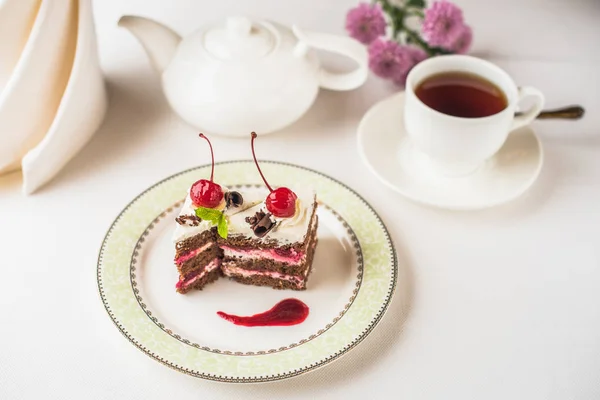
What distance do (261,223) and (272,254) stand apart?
0.10 metres

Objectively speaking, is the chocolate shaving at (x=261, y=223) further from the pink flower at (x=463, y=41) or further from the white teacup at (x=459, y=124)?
the pink flower at (x=463, y=41)

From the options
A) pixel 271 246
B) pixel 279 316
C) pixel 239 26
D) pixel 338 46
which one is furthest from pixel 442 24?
pixel 279 316

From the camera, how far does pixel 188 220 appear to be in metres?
1.25

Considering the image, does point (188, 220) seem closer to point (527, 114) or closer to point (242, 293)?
point (242, 293)

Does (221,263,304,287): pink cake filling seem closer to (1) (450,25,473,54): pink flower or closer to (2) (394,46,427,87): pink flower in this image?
(2) (394,46,427,87): pink flower

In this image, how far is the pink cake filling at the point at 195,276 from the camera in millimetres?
1292

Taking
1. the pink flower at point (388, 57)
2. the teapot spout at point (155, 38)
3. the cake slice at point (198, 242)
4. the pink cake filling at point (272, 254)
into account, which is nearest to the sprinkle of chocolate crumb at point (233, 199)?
the cake slice at point (198, 242)

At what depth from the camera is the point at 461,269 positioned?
1344 millimetres

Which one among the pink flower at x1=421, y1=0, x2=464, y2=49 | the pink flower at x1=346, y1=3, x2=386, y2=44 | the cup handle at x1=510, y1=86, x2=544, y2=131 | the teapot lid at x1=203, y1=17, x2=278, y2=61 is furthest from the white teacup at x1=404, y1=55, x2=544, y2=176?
the teapot lid at x1=203, y1=17, x2=278, y2=61

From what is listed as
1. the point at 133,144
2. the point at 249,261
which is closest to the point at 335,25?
the point at 133,144

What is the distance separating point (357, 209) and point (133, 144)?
0.58 meters

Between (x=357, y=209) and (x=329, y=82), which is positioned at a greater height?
(x=329, y=82)

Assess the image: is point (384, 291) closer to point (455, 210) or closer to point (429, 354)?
point (429, 354)

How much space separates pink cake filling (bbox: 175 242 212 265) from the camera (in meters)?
1.27
